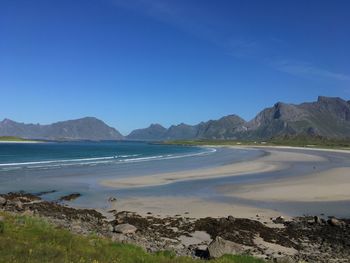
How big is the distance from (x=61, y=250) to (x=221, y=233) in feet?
35.1

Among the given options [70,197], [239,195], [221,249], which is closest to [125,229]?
[221,249]

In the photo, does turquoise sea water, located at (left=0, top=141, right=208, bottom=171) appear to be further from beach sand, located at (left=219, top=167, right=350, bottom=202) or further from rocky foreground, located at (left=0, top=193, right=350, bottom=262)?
rocky foreground, located at (left=0, top=193, right=350, bottom=262)

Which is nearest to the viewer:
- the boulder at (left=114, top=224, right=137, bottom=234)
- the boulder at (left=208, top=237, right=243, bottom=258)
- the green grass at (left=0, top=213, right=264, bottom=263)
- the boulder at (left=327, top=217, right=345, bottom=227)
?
the green grass at (left=0, top=213, right=264, bottom=263)

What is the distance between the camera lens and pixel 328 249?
19.3 metres

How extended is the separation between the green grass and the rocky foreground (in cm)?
256

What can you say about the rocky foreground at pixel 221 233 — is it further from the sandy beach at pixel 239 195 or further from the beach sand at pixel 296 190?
the beach sand at pixel 296 190

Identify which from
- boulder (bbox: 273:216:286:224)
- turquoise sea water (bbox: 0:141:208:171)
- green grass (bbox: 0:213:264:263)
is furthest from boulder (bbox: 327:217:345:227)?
turquoise sea water (bbox: 0:141:208:171)

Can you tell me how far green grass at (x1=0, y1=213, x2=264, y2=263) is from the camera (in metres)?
11.9

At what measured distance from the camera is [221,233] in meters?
21.9

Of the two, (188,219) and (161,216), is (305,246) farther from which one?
(161,216)

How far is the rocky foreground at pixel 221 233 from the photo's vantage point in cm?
1795

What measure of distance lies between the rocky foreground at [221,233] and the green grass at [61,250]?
8.39 feet

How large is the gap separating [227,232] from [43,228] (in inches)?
366

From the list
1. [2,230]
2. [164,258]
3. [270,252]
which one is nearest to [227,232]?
[270,252]
